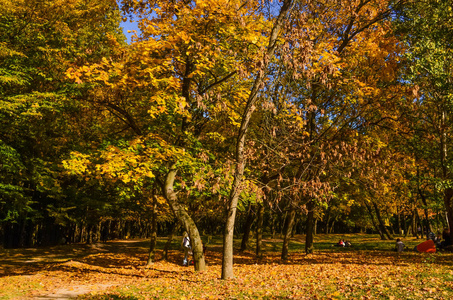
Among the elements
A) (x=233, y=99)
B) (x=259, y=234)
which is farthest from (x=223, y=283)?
(x=259, y=234)

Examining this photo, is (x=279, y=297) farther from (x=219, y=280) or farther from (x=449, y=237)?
(x=449, y=237)

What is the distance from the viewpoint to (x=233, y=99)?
13383 mm

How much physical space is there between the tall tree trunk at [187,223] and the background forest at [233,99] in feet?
0.18

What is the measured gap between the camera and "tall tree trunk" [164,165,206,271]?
13234mm

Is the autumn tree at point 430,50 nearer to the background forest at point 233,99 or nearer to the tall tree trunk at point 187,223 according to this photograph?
the background forest at point 233,99

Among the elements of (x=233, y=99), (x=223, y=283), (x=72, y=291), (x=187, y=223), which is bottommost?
(x=72, y=291)

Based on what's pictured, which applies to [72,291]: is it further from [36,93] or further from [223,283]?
[36,93]

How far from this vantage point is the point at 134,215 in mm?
36375

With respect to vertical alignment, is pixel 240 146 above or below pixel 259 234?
above

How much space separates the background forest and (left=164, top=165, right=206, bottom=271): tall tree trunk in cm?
5

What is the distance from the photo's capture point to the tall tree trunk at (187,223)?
521 inches

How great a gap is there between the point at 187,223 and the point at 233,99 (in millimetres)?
5144

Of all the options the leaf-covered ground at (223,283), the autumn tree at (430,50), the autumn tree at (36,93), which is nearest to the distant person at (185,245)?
the leaf-covered ground at (223,283)

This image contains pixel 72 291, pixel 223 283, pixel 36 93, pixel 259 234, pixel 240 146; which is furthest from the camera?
pixel 259 234
